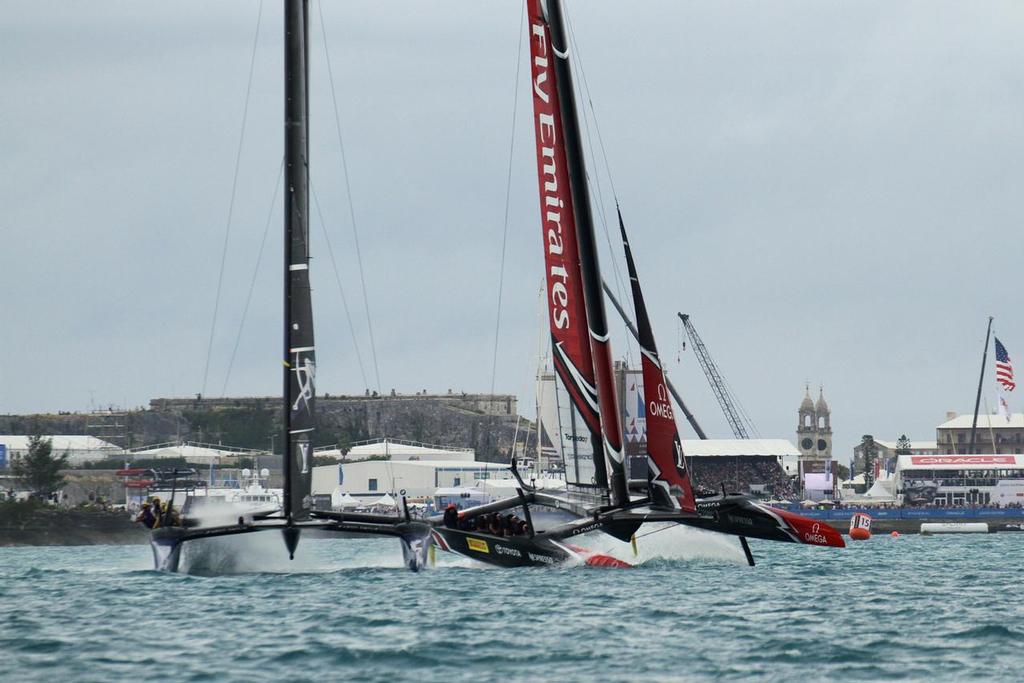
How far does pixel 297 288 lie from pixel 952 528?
7715 cm

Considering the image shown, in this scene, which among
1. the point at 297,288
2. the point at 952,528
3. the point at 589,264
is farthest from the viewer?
the point at 952,528

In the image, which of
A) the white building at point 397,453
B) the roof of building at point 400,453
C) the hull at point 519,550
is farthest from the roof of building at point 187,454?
the hull at point 519,550

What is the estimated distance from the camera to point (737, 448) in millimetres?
137625

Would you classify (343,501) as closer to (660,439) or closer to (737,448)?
(737,448)

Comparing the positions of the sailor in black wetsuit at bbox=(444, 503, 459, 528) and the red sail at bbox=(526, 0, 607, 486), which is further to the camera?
the red sail at bbox=(526, 0, 607, 486)

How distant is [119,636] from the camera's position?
21250mm

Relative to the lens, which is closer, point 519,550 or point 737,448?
point 519,550

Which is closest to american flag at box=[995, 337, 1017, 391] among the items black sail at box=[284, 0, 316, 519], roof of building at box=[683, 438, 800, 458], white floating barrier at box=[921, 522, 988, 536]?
white floating barrier at box=[921, 522, 988, 536]

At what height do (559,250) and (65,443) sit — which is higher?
(65,443)

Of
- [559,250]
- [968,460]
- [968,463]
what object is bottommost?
[968,463]

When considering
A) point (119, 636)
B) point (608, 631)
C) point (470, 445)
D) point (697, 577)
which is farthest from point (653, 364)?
point (470, 445)

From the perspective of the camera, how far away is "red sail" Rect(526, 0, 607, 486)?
3578cm

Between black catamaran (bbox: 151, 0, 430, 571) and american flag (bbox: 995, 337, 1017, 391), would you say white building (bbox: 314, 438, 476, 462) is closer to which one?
american flag (bbox: 995, 337, 1017, 391)

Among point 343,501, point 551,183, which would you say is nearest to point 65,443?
point 343,501
